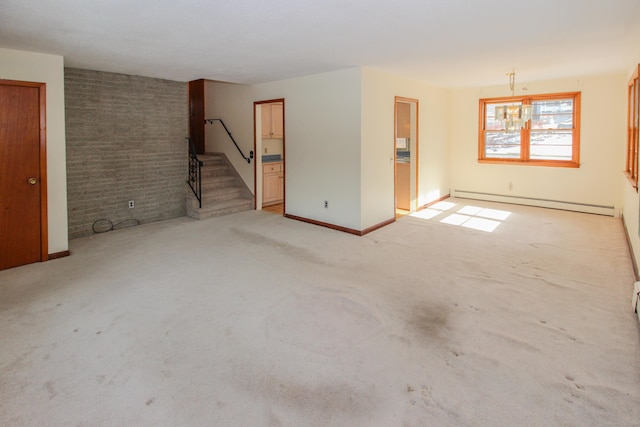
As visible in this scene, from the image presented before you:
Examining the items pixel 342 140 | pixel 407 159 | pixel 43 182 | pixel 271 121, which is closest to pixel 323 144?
pixel 342 140

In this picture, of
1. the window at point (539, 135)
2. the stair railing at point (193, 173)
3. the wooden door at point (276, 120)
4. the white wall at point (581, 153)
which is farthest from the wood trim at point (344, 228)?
the white wall at point (581, 153)

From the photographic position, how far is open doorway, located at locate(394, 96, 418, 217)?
22.1 feet

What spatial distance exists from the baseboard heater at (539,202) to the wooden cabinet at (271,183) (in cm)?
364

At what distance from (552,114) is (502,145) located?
98 cm

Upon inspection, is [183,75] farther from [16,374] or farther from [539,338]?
[539,338]

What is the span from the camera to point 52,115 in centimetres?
432

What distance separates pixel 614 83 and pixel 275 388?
22.8 feet

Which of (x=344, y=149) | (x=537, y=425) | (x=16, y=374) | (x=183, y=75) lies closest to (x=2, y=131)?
(x=183, y=75)

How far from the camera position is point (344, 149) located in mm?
5480

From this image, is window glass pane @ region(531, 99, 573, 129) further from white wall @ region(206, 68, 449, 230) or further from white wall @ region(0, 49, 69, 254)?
white wall @ region(0, 49, 69, 254)

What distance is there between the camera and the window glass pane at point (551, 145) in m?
6.70

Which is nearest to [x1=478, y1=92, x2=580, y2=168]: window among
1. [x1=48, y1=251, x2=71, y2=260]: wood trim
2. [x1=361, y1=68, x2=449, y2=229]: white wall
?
[x1=361, y1=68, x2=449, y2=229]: white wall

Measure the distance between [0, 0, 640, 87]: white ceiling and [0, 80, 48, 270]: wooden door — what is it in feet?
1.78

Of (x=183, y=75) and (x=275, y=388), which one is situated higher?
(x=183, y=75)
